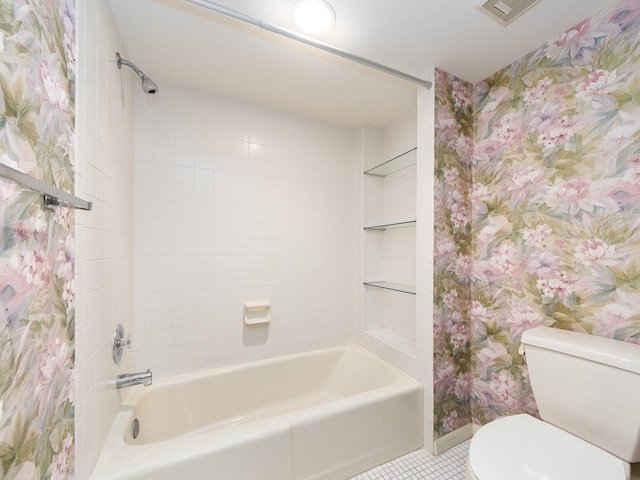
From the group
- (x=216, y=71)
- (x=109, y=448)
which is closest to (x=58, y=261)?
(x=109, y=448)

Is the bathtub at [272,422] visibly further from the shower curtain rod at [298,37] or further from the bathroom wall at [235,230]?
the shower curtain rod at [298,37]

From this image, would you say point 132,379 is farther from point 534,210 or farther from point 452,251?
point 534,210

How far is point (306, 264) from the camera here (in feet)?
7.12

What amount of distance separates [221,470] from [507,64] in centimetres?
255

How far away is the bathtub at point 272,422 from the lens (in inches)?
43.3

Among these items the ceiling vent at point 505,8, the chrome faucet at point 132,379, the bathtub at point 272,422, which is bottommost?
the bathtub at point 272,422

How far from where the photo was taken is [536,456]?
3.23 feet

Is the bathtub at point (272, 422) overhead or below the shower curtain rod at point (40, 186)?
below

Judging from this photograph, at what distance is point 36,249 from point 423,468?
1.99 meters

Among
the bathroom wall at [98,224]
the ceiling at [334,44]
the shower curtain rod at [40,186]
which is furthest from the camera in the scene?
the ceiling at [334,44]

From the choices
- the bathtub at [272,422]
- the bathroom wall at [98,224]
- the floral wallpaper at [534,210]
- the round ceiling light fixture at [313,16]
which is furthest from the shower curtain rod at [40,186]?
the floral wallpaper at [534,210]

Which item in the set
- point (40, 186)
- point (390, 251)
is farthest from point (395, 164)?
point (40, 186)

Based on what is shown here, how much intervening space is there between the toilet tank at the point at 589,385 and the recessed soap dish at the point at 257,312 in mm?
1547

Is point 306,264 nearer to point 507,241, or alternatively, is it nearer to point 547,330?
point 507,241
